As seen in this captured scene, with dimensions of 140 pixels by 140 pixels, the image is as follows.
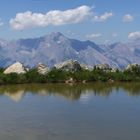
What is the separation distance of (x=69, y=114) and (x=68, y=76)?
27864 millimetres

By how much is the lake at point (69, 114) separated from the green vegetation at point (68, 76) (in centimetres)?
693

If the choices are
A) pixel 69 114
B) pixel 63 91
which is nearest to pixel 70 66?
pixel 63 91

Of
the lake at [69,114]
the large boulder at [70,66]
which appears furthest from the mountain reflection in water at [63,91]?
the large boulder at [70,66]

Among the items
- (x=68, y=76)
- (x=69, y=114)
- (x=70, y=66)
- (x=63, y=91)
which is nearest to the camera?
(x=69, y=114)

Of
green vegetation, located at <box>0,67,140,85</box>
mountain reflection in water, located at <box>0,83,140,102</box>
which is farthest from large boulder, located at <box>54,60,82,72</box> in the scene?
mountain reflection in water, located at <box>0,83,140,102</box>

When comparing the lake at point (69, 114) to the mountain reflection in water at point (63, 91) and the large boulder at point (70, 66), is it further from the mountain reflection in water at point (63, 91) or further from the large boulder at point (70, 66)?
the large boulder at point (70, 66)

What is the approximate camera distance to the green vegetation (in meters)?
51.2

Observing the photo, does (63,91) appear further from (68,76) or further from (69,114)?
(69,114)

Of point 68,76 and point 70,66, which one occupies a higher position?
point 70,66

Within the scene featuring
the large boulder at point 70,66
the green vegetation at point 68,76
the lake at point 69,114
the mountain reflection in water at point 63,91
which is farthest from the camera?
the large boulder at point 70,66

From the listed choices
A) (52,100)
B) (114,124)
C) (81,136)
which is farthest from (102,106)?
(81,136)

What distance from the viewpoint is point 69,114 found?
27078 millimetres

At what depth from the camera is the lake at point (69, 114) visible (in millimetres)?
20469

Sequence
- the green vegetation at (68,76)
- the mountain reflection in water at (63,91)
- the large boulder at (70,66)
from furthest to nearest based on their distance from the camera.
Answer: the large boulder at (70,66), the green vegetation at (68,76), the mountain reflection in water at (63,91)
